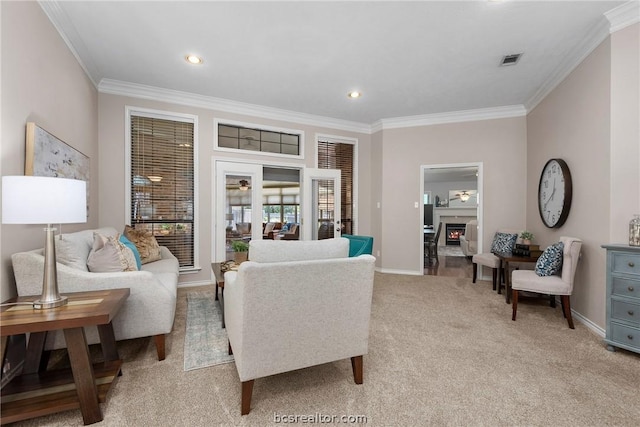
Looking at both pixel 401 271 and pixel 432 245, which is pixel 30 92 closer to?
pixel 401 271

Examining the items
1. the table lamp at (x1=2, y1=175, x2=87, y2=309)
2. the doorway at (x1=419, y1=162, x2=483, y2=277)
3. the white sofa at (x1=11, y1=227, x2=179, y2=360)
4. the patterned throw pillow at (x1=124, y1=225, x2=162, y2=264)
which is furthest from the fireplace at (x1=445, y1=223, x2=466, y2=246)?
the table lamp at (x1=2, y1=175, x2=87, y2=309)

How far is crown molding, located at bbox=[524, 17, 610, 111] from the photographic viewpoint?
8.36 ft

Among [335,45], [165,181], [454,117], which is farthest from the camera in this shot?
[454,117]

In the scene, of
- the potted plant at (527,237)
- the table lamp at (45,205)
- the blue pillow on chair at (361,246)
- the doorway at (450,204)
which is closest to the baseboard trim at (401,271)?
the potted plant at (527,237)

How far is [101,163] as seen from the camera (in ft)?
11.8

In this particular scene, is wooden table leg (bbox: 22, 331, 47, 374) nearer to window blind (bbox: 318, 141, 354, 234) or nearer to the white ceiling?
the white ceiling

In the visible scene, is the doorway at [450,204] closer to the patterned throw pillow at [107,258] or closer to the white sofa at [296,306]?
the white sofa at [296,306]

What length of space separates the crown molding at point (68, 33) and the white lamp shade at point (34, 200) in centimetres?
179

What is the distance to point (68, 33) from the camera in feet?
8.35

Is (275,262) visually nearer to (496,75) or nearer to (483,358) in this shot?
(483,358)

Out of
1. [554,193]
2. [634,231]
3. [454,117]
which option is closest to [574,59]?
[554,193]

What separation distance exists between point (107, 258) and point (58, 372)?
80cm

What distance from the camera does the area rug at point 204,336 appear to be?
206 centimetres

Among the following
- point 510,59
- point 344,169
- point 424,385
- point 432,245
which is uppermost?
Result: point 510,59
